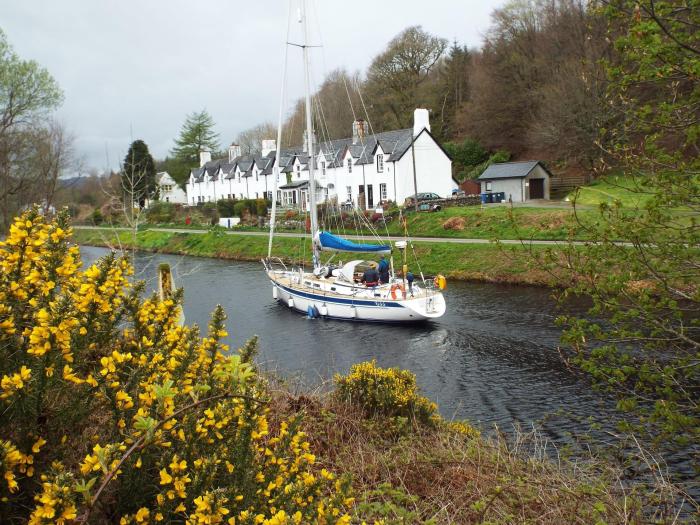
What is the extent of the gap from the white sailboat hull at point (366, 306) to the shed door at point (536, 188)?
30.5 m

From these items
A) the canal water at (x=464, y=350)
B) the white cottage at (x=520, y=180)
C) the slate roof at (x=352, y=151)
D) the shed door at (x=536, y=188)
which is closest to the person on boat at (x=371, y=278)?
the canal water at (x=464, y=350)

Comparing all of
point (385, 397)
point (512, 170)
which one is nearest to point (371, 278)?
point (385, 397)

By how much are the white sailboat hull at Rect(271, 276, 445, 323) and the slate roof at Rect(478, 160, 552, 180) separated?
96.1ft

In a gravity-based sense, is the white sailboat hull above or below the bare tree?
below

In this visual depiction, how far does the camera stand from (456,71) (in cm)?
7406

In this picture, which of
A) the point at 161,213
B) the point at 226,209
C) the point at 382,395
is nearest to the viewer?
the point at 382,395

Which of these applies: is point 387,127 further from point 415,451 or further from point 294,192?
point 415,451

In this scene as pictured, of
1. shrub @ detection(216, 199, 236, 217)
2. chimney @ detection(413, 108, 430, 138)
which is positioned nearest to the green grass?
chimney @ detection(413, 108, 430, 138)

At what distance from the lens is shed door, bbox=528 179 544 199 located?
50.3m

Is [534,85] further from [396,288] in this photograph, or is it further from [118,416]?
[118,416]

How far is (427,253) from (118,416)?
108ft

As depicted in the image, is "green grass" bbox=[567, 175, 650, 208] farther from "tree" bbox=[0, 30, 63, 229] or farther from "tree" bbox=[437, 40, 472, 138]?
"tree" bbox=[437, 40, 472, 138]

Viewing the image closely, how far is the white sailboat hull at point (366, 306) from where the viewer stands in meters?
23.1

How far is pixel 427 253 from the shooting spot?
36.2 metres
